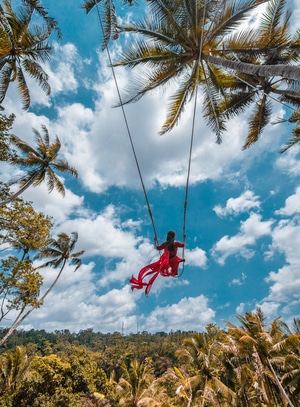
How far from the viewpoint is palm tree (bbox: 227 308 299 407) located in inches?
547

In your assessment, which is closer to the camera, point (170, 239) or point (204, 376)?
point (170, 239)

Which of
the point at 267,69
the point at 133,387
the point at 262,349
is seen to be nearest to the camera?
the point at 267,69

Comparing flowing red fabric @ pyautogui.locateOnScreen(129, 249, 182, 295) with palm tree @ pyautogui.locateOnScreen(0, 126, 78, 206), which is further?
palm tree @ pyautogui.locateOnScreen(0, 126, 78, 206)

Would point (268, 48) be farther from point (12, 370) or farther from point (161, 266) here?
point (12, 370)

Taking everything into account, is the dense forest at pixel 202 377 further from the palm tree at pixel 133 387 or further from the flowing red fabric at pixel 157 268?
the flowing red fabric at pixel 157 268

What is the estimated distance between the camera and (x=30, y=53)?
1144cm

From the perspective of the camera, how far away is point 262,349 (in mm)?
14789

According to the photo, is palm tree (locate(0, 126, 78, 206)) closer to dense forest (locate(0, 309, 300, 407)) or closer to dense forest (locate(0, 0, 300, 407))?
dense forest (locate(0, 0, 300, 407))

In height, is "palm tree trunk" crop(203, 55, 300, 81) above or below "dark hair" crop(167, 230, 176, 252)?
above

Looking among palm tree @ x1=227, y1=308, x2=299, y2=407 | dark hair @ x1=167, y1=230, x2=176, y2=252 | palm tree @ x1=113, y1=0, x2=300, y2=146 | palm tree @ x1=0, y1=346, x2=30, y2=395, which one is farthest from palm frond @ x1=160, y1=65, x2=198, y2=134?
palm tree @ x1=0, y1=346, x2=30, y2=395

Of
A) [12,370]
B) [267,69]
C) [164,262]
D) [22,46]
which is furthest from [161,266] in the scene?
[12,370]

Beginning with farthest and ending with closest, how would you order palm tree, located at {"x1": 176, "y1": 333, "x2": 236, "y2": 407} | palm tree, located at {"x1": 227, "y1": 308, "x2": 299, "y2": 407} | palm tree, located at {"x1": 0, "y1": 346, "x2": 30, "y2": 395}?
palm tree, located at {"x1": 0, "y1": 346, "x2": 30, "y2": 395}
palm tree, located at {"x1": 176, "y1": 333, "x2": 236, "y2": 407}
palm tree, located at {"x1": 227, "y1": 308, "x2": 299, "y2": 407}

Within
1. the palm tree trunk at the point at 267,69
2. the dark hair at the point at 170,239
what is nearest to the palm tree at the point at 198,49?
the palm tree trunk at the point at 267,69

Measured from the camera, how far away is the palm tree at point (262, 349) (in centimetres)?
1391
